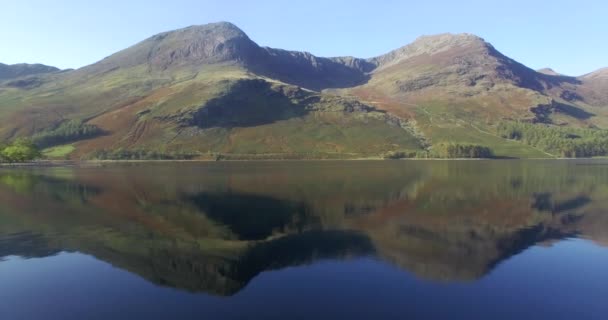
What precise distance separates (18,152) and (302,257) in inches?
7701

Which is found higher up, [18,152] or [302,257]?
[18,152]

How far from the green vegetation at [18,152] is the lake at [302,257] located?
445ft

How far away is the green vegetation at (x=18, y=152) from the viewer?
7224 inches

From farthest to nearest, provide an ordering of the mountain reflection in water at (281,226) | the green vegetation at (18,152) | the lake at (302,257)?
the green vegetation at (18,152) < the mountain reflection in water at (281,226) < the lake at (302,257)

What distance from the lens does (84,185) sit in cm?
9369

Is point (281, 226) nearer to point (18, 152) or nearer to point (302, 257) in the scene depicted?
point (302, 257)

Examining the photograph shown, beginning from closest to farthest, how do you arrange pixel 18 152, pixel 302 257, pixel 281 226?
pixel 302 257
pixel 281 226
pixel 18 152

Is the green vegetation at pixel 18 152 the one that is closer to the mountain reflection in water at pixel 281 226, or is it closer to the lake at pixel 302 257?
the mountain reflection in water at pixel 281 226

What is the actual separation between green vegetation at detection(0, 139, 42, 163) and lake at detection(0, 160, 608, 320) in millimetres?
135756

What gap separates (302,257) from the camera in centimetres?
3825

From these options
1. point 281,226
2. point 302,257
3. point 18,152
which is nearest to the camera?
point 302,257

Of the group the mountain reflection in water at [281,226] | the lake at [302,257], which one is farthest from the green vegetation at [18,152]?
the lake at [302,257]

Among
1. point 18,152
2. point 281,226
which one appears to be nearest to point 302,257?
point 281,226

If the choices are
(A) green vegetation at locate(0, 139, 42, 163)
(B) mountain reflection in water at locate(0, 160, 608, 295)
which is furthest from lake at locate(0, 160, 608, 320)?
(A) green vegetation at locate(0, 139, 42, 163)
